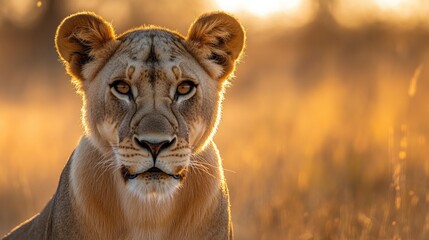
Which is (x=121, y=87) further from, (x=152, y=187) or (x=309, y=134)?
(x=309, y=134)

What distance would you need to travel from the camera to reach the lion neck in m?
4.83

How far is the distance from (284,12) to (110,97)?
657 inches

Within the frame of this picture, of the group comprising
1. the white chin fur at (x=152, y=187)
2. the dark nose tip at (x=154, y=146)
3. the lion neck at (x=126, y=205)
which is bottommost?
the lion neck at (x=126, y=205)

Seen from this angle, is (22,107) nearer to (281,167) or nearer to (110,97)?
(281,167)

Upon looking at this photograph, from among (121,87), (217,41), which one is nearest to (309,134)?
(217,41)

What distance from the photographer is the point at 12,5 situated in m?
22.3

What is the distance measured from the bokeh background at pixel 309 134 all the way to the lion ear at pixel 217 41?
143cm

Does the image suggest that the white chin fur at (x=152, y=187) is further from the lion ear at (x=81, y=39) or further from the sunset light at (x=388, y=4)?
the sunset light at (x=388, y=4)

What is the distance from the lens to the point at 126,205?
191 inches

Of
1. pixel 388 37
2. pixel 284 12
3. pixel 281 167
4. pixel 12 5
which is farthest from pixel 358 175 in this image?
pixel 12 5

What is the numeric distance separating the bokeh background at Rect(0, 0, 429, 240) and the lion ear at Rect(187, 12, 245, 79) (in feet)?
4.68

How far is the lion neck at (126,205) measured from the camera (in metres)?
4.83

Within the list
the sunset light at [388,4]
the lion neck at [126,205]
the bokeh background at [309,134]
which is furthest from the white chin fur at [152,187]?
the sunset light at [388,4]

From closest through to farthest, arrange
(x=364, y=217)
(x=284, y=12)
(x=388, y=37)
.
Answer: (x=364, y=217), (x=388, y=37), (x=284, y=12)
